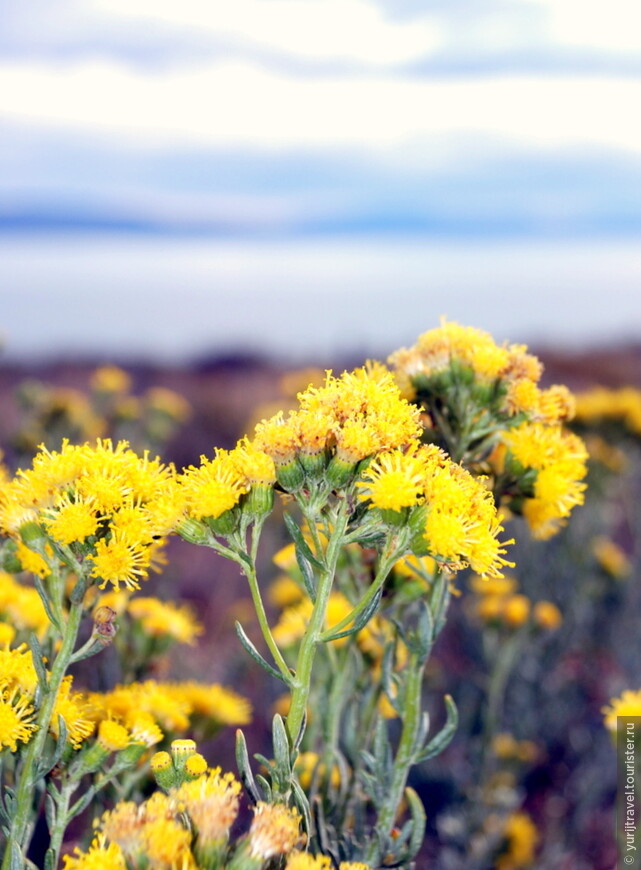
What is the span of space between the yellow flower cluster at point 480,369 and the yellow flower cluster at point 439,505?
0.54 m

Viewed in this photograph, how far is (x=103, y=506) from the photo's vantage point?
1.66m

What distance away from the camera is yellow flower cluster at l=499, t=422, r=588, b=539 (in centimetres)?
208

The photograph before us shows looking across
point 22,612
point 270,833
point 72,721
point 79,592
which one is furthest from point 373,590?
point 22,612

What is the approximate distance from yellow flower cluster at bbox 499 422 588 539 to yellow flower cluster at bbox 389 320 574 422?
0.06m

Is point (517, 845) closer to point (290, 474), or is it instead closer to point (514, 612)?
point (514, 612)

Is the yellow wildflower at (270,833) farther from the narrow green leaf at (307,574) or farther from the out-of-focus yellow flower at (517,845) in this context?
the out-of-focus yellow flower at (517,845)

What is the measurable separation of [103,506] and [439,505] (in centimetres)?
63

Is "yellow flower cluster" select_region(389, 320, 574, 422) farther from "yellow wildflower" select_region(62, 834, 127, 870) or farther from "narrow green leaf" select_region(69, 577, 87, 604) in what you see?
"yellow wildflower" select_region(62, 834, 127, 870)

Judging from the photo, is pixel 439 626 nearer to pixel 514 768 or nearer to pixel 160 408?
pixel 514 768

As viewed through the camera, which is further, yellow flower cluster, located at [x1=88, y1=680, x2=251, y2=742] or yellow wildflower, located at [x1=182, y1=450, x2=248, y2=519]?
yellow flower cluster, located at [x1=88, y1=680, x2=251, y2=742]

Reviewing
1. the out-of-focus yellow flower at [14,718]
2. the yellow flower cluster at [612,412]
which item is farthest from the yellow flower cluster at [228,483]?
the yellow flower cluster at [612,412]

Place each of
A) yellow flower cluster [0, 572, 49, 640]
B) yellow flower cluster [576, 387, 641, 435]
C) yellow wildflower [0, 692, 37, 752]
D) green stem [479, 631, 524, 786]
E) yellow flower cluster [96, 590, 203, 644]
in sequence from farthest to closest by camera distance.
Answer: yellow flower cluster [576, 387, 641, 435], green stem [479, 631, 524, 786], yellow flower cluster [96, 590, 203, 644], yellow flower cluster [0, 572, 49, 640], yellow wildflower [0, 692, 37, 752]

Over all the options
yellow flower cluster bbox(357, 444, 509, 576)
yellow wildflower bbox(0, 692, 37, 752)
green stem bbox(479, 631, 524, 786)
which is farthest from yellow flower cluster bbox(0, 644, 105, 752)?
green stem bbox(479, 631, 524, 786)

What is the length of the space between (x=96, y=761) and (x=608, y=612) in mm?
4363
